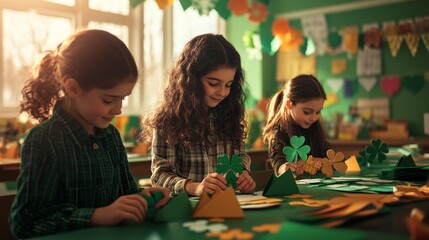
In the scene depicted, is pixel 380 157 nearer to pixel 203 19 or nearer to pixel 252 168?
pixel 252 168

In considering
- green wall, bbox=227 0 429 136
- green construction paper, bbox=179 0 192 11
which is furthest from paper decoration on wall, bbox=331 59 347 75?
green construction paper, bbox=179 0 192 11

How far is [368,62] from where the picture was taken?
4.88 metres

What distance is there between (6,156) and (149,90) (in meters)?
1.84

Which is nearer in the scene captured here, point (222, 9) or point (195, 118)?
point (195, 118)

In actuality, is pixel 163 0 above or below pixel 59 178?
above

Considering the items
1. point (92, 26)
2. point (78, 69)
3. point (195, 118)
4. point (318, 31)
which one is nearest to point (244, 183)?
point (195, 118)

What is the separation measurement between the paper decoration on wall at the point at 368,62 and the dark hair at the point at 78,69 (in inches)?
158

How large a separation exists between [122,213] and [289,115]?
1.35 metres

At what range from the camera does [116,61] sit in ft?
3.94

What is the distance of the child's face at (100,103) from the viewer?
1.18 m

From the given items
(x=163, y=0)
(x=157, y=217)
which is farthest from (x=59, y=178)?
(x=163, y=0)

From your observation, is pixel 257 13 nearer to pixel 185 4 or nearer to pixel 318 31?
pixel 318 31

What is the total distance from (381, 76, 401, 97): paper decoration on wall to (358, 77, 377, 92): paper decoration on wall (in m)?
0.09

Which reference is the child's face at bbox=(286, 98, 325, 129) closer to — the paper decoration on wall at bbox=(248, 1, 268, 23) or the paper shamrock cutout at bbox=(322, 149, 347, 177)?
the paper shamrock cutout at bbox=(322, 149, 347, 177)
